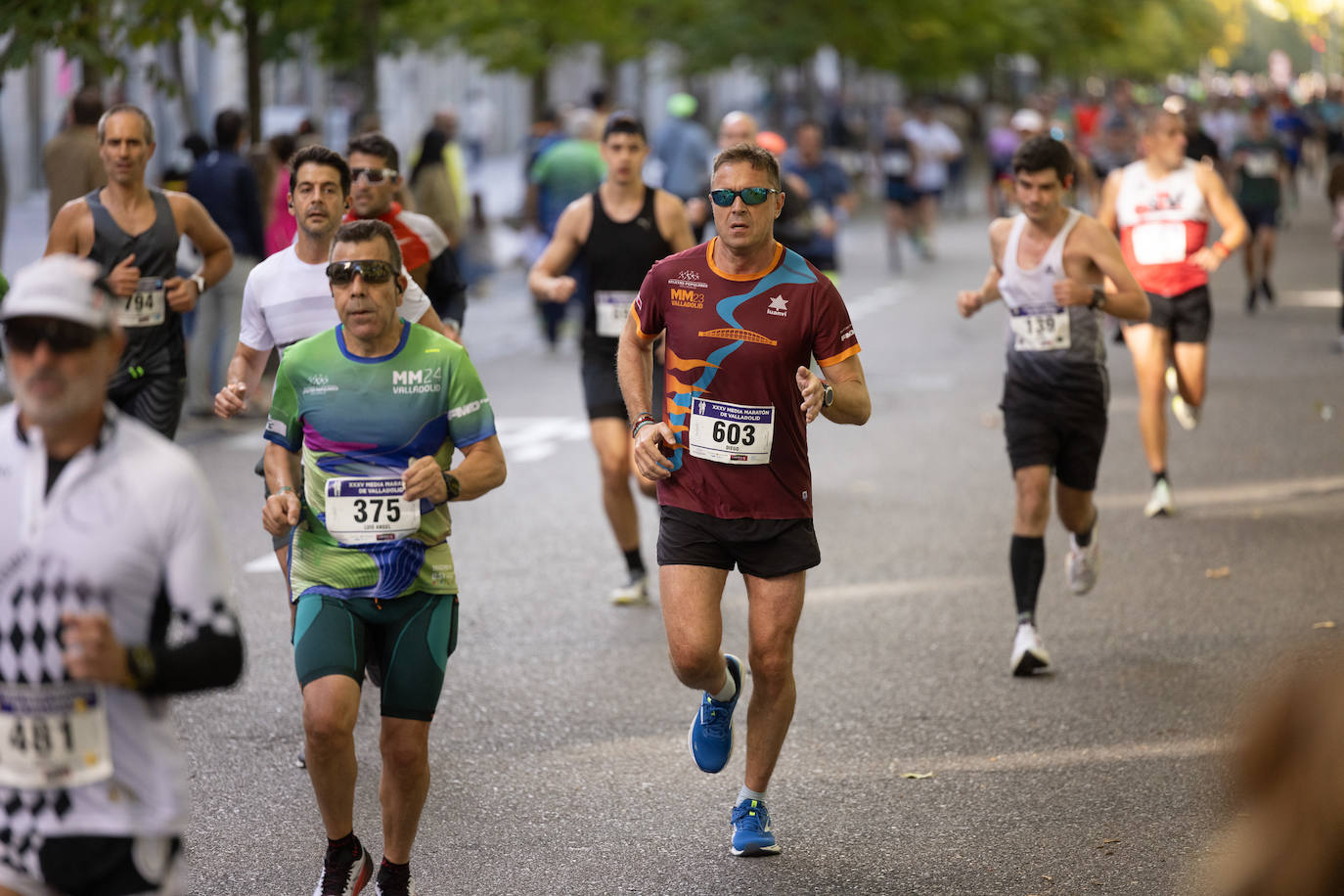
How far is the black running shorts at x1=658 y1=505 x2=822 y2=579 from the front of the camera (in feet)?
17.6

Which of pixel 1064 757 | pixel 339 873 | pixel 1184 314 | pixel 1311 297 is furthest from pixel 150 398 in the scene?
pixel 1311 297

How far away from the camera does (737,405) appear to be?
5.31 m

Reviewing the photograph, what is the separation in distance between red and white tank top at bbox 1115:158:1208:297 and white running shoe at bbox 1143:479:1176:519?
1087 mm

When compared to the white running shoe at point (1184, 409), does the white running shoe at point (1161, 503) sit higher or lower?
lower

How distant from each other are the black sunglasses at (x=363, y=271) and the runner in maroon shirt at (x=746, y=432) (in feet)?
3.05

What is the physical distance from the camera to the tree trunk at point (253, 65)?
1647 centimetres

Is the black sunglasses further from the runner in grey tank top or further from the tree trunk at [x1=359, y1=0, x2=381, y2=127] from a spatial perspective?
the tree trunk at [x1=359, y1=0, x2=381, y2=127]

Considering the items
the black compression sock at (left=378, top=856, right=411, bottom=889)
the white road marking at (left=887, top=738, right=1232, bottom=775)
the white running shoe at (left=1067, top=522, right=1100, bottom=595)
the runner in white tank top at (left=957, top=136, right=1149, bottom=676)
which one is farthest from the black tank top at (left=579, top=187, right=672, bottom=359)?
the black compression sock at (left=378, top=856, right=411, bottom=889)

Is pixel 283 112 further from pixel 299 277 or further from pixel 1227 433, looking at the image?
pixel 299 277

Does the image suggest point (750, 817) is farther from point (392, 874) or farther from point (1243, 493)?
point (1243, 493)

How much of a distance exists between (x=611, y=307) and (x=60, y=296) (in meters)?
5.32

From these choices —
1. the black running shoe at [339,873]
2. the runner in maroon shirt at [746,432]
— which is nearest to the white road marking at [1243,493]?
the runner in maroon shirt at [746,432]

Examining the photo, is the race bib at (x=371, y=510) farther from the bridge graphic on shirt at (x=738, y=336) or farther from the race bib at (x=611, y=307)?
the race bib at (x=611, y=307)

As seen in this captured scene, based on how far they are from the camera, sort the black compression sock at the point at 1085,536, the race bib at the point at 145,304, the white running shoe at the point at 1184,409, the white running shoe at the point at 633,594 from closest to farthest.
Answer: the race bib at the point at 145,304 → the black compression sock at the point at 1085,536 → the white running shoe at the point at 633,594 → the white running shoe at the point at 1184,409
